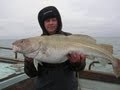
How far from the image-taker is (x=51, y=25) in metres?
4.62

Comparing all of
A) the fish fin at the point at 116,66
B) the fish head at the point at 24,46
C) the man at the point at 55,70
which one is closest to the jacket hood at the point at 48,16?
the man at the point at 55,70

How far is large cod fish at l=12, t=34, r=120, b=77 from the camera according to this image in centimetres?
434

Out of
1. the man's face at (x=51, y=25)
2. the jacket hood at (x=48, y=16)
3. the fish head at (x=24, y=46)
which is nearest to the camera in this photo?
the fish head at (x=24, y=46)

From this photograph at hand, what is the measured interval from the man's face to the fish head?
39cm

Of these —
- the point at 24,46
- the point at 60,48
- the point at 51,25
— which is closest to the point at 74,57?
the point at 60,48

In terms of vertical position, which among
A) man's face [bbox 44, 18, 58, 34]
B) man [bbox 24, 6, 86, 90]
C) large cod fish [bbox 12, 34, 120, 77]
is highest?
man's face [bbox 44, 18, 58, 34]

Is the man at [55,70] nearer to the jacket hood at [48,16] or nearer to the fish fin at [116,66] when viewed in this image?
the jacket hood at [48,16]

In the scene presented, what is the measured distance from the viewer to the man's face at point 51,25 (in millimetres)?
4617

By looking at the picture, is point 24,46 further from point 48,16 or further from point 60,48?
point 48,16

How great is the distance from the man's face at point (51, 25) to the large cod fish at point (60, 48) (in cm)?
19

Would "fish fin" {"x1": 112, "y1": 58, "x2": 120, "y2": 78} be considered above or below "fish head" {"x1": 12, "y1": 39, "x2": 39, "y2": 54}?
below

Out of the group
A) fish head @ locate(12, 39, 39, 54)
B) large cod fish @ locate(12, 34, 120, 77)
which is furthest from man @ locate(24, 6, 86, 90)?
fish head @ locate(12, 39, 39, 54)

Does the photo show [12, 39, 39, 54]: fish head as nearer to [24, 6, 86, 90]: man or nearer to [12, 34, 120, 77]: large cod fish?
[12, 34, 120, 77]: large cod fish

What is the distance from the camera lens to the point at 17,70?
7520mm
